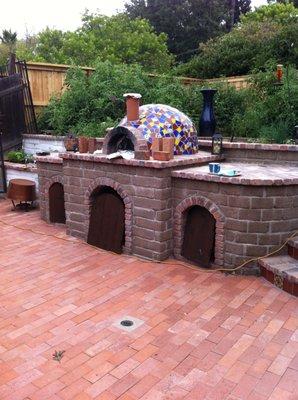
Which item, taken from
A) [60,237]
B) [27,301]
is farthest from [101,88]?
[27,301]

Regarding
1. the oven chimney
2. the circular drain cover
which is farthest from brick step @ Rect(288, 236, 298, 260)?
the oven chimney

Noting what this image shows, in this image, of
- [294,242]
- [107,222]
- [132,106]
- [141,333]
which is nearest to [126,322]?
[141,333]

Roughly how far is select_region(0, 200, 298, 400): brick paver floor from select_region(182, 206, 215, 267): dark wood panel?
9.0 inches

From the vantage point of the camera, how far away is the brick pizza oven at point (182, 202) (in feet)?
14.9

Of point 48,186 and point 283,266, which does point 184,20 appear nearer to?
point 48,186

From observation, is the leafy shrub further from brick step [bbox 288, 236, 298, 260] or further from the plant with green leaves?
the plant with green leaves

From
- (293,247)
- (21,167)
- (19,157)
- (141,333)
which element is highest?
(19,157)

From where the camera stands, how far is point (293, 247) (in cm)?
455

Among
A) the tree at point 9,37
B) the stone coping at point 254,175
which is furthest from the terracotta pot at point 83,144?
the tree at point 9,37

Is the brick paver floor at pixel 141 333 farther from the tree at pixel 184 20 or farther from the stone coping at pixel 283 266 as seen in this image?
the tree at pixel 184 20

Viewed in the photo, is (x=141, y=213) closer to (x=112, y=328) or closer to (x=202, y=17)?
(x=112, y=328)

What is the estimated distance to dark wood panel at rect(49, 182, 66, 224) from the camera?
6.64 metres

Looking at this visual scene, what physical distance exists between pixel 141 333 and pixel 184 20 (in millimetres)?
27924

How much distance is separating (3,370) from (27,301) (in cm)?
112
